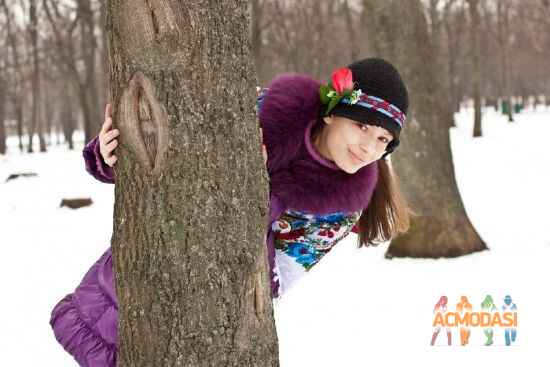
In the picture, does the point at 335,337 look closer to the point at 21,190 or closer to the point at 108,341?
the point at 108,341

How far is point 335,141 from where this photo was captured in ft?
7.64

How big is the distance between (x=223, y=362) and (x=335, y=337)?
2380 millimetres

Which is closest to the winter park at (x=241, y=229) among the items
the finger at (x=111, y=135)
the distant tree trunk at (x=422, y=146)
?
the finger at (x=111, y=135)

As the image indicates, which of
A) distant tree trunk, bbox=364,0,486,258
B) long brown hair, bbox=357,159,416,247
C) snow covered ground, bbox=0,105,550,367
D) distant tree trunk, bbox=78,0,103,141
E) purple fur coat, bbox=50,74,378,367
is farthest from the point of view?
distant tree trunk, bbox=78,0,103,141

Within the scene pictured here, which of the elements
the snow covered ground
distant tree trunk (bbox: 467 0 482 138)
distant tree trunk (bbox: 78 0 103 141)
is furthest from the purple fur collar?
distant tree trunk (bbox: 78 0 103 141)

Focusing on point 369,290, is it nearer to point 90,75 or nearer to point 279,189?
point 279,189

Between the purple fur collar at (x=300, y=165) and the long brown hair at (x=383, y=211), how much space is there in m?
0.28

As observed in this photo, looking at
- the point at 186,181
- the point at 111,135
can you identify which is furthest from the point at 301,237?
the point at 111,135

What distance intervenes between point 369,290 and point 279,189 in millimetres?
3154

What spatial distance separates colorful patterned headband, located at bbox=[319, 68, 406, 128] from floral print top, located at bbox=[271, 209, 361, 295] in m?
0.41

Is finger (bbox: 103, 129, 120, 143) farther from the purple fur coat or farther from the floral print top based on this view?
the floral print top

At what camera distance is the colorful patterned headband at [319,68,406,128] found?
2.32 meters

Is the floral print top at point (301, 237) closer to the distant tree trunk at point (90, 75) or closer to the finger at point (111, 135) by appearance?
the finger at point (111, 135)

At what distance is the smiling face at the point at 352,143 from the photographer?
230 centimetres
